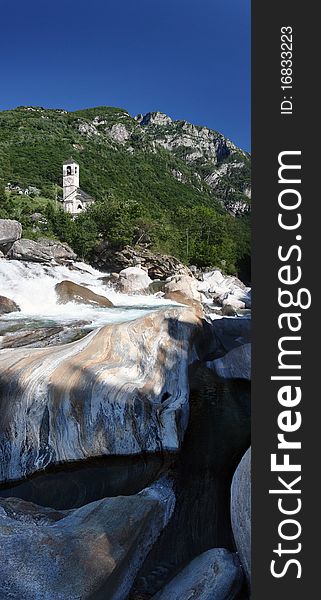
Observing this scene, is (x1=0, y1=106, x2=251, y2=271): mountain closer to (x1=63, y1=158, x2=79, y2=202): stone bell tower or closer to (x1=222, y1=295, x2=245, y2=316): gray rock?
(x1=63, y1=158, x2=79, y2=202): stone bell tower

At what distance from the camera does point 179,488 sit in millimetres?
5859

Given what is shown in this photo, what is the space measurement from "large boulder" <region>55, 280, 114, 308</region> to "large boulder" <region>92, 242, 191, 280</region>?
1799cm

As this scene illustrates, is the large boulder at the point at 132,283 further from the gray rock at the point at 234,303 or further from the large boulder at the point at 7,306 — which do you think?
the large boulder at the point at 7,306

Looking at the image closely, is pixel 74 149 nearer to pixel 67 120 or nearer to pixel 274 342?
pixel 67 120

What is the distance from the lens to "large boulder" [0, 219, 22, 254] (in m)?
33.4

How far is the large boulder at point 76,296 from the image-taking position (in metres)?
25.5

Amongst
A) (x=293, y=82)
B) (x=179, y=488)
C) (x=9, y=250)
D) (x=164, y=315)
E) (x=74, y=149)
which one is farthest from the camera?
(x=74, y=149)

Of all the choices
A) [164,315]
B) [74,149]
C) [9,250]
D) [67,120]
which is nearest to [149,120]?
[67,120]

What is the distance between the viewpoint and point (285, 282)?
7.25 feet

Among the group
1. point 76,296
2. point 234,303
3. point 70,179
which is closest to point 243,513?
point 76,296

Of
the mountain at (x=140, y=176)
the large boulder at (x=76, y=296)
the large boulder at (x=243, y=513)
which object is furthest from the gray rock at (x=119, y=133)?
the large boulder at (x=243, y=513)

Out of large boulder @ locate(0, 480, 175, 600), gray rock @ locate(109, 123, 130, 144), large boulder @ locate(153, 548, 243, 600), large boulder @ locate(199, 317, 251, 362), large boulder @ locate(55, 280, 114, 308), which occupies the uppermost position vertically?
gray rock @ locate(109, 123, 130, 144)

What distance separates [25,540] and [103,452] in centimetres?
293

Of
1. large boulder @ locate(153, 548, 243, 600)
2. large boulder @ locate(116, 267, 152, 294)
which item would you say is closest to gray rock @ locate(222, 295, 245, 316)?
large boulder @ locate(116, 267, 152, 294)
